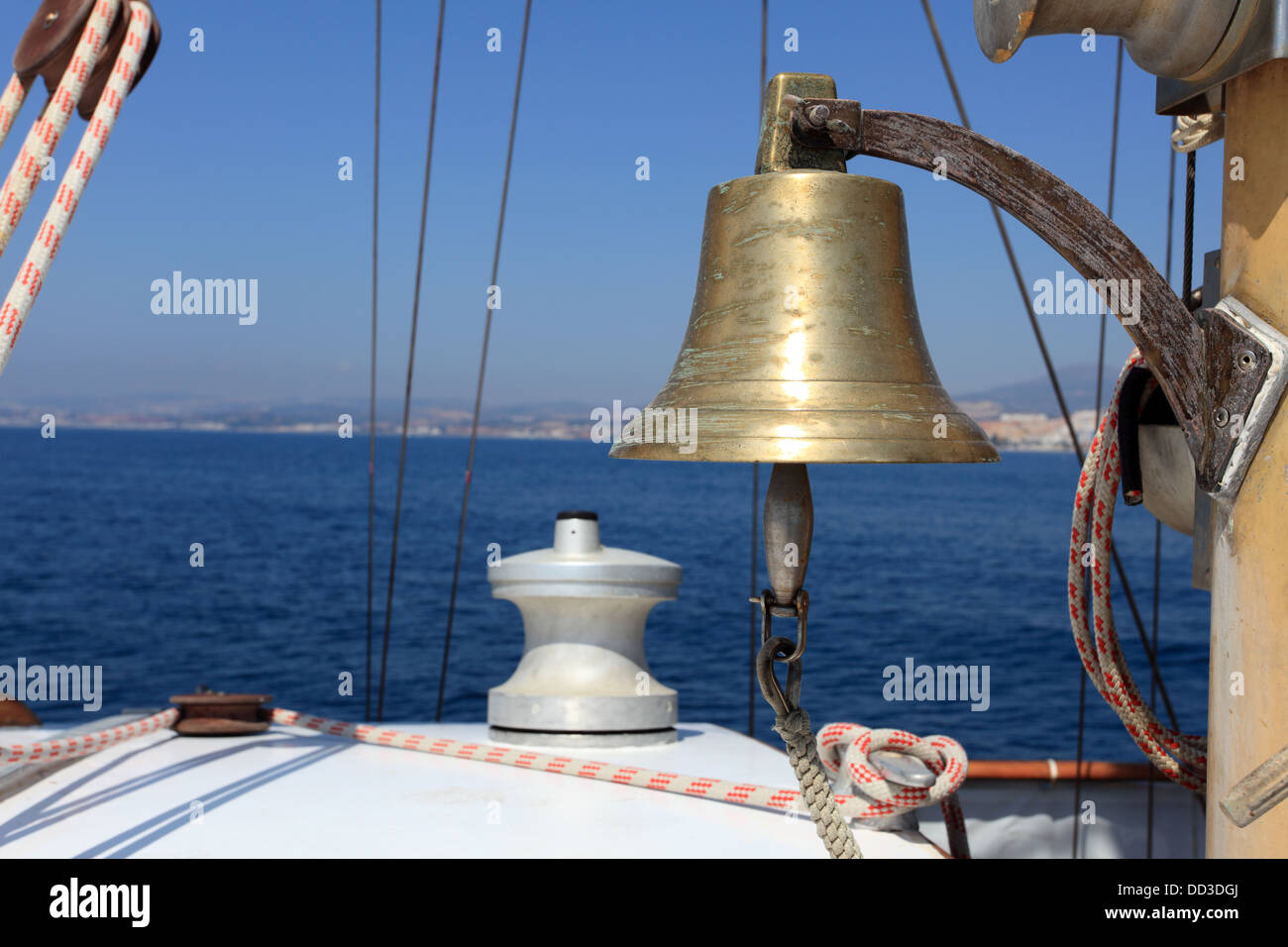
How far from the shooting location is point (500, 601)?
125ft

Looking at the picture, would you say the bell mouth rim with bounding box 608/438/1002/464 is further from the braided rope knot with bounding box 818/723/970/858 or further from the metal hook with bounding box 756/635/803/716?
the braided rope knot with bounding box 818/723/970/858

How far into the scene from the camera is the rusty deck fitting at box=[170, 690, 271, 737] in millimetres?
3309

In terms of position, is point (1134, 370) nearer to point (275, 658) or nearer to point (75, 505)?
point (275, 658)

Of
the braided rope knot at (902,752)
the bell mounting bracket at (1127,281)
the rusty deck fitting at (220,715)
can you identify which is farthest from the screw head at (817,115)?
the rusty deck fitting at (220,715)

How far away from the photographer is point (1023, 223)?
1525 mm

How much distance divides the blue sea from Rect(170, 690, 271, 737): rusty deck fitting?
1445 centimetres

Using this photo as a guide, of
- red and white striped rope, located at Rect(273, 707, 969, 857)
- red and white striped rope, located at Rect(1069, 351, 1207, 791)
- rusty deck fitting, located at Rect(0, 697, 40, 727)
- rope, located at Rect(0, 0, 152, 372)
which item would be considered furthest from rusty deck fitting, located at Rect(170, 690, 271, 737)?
red and white striped rope, located at Rect(1069, 351, 1207, 791)

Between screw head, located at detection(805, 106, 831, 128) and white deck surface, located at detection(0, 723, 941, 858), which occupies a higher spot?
screw head, located at detection(805, 106, 831, 128)

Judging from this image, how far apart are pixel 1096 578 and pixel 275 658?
26058mm

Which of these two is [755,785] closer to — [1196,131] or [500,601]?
[1196,131]

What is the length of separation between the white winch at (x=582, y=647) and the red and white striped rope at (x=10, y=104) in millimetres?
1503

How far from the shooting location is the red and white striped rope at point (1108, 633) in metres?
2.02

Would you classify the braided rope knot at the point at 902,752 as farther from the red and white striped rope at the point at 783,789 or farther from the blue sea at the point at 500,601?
the blue sea at the point at 500,601

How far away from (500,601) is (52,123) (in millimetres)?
35856
